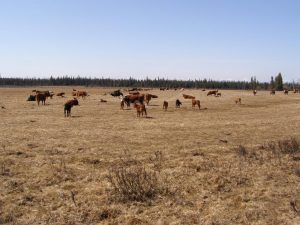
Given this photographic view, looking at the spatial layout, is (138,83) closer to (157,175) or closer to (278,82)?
(278,82)

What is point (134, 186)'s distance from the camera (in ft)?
33.8

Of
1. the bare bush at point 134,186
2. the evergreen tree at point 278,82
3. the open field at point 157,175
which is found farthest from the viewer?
the evergreen tree at point 278,82

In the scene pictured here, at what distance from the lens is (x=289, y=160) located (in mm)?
13188

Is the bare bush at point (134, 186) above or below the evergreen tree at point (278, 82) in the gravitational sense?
below

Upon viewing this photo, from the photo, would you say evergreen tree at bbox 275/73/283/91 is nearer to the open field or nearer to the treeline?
the treeline

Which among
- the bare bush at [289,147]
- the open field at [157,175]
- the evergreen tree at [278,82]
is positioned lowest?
the open field at [157,175]

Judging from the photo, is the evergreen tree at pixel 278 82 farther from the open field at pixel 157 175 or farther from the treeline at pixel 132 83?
the open field at pixel 157 175

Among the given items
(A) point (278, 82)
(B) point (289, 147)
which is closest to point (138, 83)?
(A) point (278, 82)

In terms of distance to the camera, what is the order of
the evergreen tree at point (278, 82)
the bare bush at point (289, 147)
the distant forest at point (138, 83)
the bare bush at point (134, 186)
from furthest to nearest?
the distant forest at point (138, 83), the evergreen tree at point (278, 82), the bare bush at point (289, 147), the bare bush at point (134, 186)

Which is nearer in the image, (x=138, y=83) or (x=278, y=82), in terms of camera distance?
(x=278, y=82)

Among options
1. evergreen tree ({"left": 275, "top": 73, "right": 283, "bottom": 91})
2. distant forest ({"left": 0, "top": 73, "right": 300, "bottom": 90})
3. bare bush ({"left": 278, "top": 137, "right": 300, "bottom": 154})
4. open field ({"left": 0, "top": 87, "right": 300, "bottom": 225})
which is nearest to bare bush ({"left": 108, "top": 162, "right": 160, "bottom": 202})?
open field ({"left": 0, "top": 87, "right": 300, "bottom": 225})

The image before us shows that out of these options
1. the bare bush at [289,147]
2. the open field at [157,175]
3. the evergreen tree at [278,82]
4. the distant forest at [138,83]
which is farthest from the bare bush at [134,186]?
the distant forest at [138,83]

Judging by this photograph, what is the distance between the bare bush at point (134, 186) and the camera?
10.0 m

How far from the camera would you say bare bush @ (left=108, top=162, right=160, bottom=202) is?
10031mm
